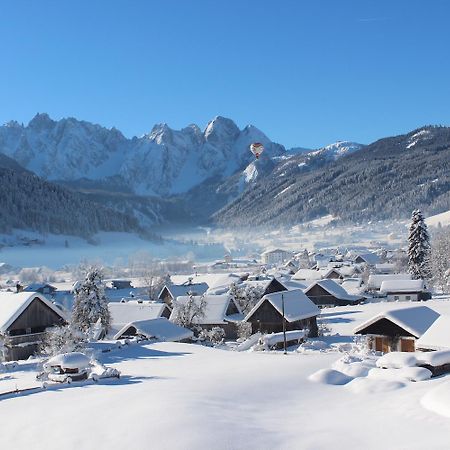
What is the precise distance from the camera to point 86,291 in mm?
55188

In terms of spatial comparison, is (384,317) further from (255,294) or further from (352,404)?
(255,294)

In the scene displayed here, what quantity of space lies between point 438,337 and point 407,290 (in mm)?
54126

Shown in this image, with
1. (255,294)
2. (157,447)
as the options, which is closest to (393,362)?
(157,447)

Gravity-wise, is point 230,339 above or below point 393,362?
below

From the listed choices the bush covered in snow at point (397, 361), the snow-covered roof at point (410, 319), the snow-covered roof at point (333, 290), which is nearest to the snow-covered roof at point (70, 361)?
the bush covered in snow at point (397, 361)

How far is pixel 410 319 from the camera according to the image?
36.7 meters

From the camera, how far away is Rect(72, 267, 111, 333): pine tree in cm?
5425

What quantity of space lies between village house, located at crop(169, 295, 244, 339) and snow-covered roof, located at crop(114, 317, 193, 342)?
9.83m

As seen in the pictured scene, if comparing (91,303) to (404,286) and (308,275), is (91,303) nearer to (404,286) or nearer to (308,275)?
(404,286)

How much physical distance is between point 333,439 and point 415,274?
75.9 m

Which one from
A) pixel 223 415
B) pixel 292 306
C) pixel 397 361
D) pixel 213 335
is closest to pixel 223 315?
pixel 213 335

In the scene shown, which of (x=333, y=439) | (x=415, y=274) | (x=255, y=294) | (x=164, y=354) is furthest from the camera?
(x=415, y=274)

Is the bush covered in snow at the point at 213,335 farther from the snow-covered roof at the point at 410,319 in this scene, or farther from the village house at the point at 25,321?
the snow-covered roof at the point at 410,319

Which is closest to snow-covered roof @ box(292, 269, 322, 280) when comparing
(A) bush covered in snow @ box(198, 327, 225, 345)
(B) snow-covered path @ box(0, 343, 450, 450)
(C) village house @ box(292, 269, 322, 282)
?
(C) village house @ box(292, 269, 322, 282)
